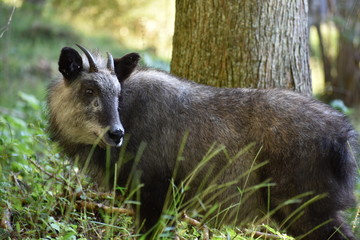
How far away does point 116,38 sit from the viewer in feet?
60.4

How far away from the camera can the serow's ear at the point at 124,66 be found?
5273 mm

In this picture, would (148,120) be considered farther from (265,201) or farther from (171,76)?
(265,201)

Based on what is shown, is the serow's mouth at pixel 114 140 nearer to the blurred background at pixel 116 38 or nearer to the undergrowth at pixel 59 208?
the undergrowth at pixel 59 208

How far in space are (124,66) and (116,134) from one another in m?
0.91

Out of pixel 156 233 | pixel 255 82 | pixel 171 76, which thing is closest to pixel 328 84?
pixel 255 82

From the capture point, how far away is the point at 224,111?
534 cm

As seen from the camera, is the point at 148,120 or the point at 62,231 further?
the point at 148,120

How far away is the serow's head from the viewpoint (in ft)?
15.9

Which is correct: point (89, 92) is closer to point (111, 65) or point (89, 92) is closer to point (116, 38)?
point (111, 65)

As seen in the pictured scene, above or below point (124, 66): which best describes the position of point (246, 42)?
above

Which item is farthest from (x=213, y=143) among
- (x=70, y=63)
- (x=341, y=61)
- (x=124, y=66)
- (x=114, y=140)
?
(x=341, y=61)

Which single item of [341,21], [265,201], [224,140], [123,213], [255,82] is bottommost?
[123,213]

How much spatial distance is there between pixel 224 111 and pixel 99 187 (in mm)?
1551

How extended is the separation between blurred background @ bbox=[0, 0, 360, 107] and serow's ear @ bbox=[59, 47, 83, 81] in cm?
476
